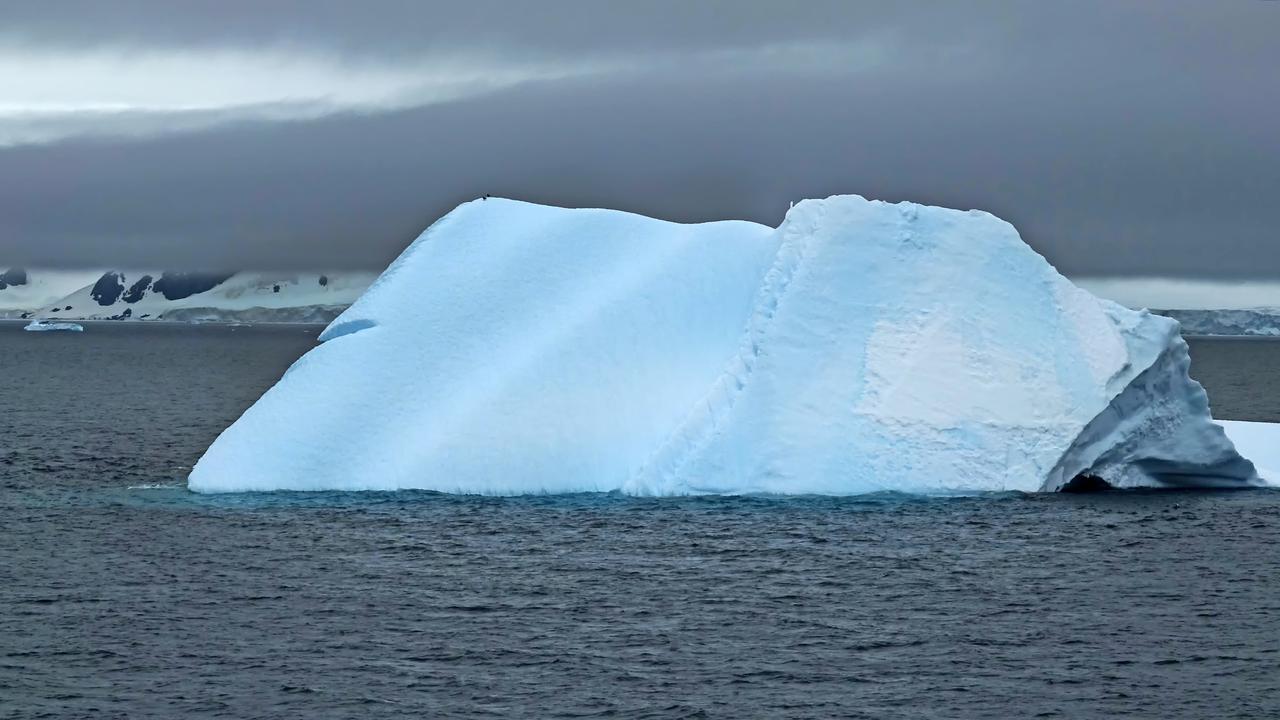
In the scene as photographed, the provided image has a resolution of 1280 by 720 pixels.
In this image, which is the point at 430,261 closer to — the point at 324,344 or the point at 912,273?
the point at 324,344

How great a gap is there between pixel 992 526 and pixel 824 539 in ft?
12.5

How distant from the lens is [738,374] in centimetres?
3556

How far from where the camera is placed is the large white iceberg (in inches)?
1362

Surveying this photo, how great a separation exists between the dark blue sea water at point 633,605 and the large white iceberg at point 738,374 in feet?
3.06

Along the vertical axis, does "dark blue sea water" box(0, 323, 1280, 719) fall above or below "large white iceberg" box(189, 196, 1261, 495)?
below

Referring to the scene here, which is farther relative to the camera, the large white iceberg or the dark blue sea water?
the large white iceberg

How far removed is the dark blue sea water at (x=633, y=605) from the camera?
20828 millimetres

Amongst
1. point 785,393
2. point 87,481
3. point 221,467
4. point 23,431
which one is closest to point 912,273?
point 785,393

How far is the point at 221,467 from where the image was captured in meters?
35.2

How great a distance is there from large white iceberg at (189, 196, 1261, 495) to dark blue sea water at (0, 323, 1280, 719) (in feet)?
3.06

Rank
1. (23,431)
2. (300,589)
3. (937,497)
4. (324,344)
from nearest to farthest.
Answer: (300,589), (937,497), (324,344), (23,431)

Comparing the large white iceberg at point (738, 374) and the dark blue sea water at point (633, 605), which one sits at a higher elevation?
Answer: the large white iceberg at point (738, 374)

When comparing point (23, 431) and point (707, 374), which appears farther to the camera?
point (23, 431)

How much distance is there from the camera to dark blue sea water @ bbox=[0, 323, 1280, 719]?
20.8 meters
